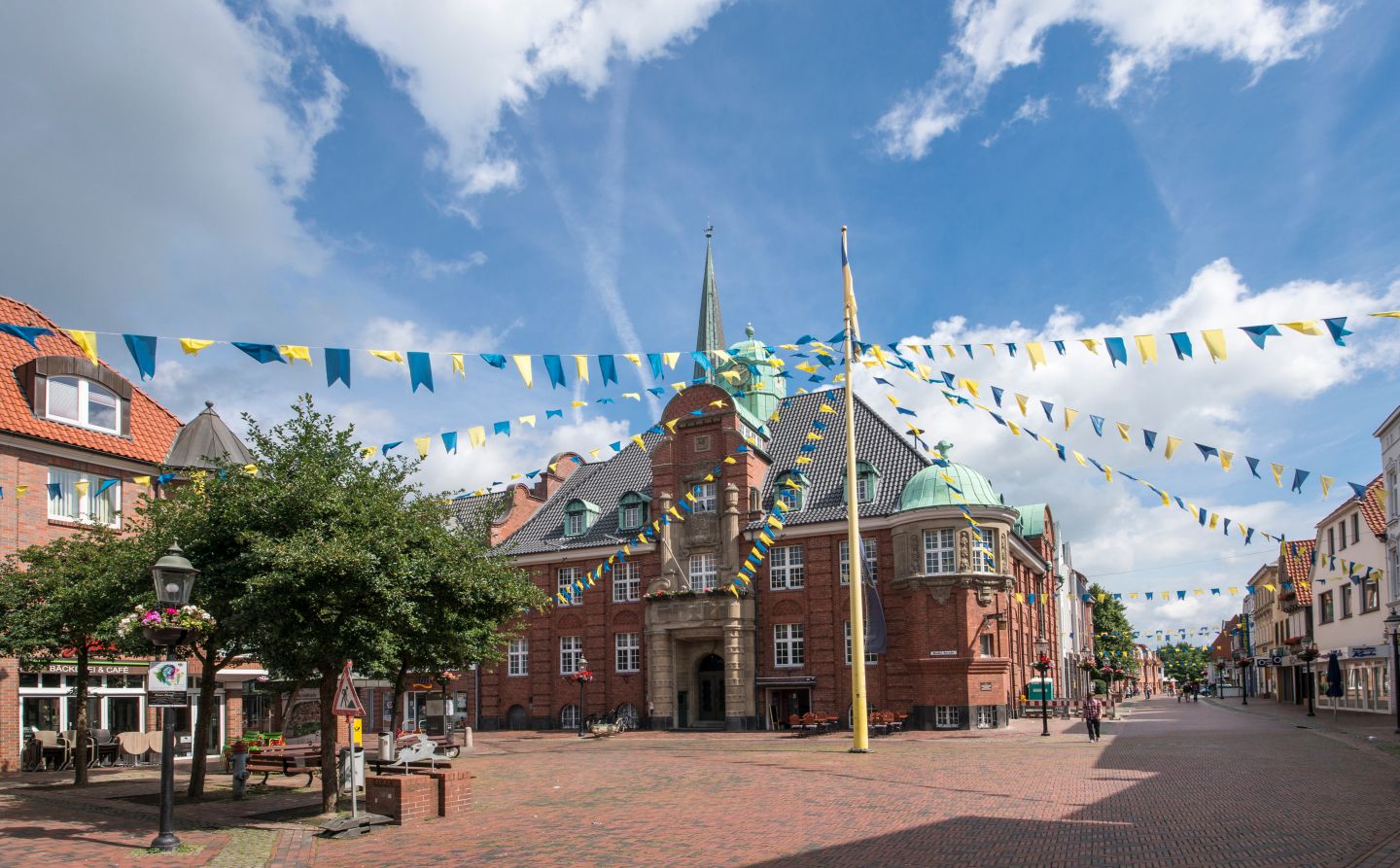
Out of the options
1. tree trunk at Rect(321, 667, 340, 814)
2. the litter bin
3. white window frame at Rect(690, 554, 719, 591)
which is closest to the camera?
tree trunk at Rect(321, 667, 340, 814)

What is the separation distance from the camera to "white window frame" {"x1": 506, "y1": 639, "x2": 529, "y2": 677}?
49281 millimetres

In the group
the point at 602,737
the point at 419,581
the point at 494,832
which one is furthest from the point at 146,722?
the point at 494,832

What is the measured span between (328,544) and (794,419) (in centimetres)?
3480

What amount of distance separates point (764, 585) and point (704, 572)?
2.56 meters

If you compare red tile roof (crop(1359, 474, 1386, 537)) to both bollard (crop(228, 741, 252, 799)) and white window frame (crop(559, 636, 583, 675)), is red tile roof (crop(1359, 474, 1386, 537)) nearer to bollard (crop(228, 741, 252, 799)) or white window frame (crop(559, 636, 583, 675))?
white window frame (crop(559, 636, 583, 675))

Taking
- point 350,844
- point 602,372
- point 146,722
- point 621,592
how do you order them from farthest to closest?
point 621,592 < point 146,722 < point 602,372 < point 350,844

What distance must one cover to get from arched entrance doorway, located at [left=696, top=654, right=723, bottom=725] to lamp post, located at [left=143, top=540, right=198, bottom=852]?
31515 mm

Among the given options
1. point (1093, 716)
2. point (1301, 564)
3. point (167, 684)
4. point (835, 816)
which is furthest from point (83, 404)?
point (1301, 564)

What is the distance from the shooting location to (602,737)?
39.7 m

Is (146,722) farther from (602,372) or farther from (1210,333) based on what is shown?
(1210,333)

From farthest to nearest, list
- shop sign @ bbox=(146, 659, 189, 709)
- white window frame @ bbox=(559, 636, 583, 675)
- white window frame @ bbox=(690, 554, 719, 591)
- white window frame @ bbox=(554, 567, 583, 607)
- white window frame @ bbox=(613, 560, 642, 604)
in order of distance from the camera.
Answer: white window frame @ bbox=(554, 567, 583, 607)
white window frame @ bbox=(559, 636, 583, 675)
white window frame @ bbox=(613, 560, 642, 604)
white window frame @ bbox=(690, 554, 719, 591)
shop sign @ bbox=(146, 659, 189, 709)

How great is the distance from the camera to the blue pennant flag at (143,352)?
1349 centimetres

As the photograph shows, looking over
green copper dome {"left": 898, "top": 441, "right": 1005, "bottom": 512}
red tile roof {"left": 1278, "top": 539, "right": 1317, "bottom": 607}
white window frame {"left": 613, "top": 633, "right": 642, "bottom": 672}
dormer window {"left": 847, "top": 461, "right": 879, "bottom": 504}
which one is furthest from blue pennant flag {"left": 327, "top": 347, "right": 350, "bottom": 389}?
red tile roof {"left": 1278, "top": 539, "right": 1317, "bottom": 607}

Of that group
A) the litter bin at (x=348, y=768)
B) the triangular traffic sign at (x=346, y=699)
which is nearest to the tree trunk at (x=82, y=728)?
the litter bin at (x=348, y=768)
